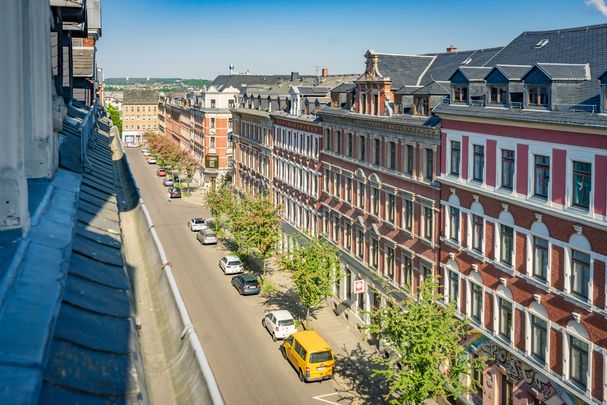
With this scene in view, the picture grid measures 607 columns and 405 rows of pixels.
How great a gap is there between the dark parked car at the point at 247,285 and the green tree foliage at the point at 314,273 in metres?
6.36

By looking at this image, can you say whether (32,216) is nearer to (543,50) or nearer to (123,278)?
(123,278)

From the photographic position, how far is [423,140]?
3019 centimetres

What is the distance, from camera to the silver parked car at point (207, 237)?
59.0m

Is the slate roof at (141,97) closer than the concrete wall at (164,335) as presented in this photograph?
No

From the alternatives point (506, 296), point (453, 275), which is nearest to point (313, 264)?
point (453, 275)

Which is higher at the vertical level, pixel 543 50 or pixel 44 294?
pixel 543 50

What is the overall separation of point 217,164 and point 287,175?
113ft

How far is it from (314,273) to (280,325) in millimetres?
3569

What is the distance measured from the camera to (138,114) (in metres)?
158

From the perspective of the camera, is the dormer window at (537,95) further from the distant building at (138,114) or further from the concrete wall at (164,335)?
the distant building at (138,114)

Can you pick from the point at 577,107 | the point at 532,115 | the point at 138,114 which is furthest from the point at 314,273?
the point at 138,114

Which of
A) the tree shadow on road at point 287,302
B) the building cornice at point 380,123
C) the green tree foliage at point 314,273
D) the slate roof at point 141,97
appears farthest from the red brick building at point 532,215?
the slate roof at point 141,97

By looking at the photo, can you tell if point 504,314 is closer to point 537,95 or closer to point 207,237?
point 537,95

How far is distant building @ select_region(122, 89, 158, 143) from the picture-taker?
155000 mm
